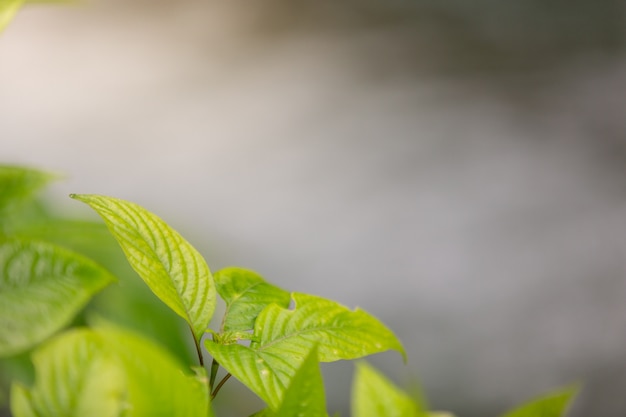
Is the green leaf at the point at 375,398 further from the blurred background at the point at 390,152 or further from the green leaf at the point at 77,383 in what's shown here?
the blurred background at the point at 390,152

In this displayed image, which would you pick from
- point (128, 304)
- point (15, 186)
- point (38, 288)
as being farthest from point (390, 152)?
point (38, 288)

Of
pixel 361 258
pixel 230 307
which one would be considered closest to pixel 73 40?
pixel 361 258

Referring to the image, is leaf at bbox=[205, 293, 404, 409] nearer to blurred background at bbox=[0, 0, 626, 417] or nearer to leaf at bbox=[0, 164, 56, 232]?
leaf at bbox=[0, 164, 56, 232]

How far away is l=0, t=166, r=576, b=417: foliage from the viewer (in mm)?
271

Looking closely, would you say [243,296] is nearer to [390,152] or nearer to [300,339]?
[300,339]

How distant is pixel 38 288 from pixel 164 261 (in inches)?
2.8

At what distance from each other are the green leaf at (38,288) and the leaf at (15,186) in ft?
0.39

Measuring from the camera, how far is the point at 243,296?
1.33 ft

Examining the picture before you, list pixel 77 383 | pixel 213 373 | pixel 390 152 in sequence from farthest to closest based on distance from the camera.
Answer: pixel 390 152 < pixel 213 373 < pixel 77 383

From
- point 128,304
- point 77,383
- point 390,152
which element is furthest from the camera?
point 390,152

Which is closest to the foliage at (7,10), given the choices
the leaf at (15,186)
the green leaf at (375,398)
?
the leaf at (15,186)

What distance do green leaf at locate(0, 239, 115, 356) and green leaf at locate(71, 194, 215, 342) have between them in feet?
0.08

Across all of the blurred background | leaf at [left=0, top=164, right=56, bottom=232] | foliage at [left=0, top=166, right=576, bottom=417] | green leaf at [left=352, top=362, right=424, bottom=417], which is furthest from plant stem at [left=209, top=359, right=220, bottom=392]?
the blurred background

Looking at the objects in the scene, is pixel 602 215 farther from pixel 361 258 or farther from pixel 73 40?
pixel 73 40
